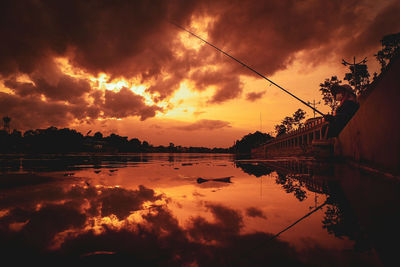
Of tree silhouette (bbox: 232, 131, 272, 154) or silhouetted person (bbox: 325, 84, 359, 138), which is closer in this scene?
silhouetted person (bbox: 325, 84, 359, 138)

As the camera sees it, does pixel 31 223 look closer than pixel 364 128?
Yes

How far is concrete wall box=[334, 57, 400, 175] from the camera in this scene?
4.12 meters

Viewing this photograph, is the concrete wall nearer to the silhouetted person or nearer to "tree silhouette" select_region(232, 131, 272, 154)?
the silhouetted person

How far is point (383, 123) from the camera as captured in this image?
4848mm

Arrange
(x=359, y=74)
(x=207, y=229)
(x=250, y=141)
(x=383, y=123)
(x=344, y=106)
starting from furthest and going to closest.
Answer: (x=250, y=141) → (x=359, y=74) → (x=344, y=106) → (x=383, y=123) → (x=207, y=229)

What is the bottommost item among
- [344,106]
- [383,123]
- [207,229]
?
[207,229]

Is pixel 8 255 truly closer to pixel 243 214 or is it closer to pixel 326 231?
pixel 243 214

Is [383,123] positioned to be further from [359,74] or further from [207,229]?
[359,74]

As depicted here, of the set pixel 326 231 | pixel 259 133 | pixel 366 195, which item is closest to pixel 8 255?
pixel 326 231

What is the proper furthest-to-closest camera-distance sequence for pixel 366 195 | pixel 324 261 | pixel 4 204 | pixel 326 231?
pixel 366 195
pixel 4 204
pixel 326 231
pixel 324 261

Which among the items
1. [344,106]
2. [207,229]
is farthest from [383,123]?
[344,106]

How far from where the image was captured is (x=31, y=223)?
225cm

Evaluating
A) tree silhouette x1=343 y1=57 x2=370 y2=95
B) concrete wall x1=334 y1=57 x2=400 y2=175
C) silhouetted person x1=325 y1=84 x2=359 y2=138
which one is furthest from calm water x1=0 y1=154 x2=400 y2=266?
tree silhouette x1=343 y1=57 x2=370 y2=95

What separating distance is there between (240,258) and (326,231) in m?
1.13
